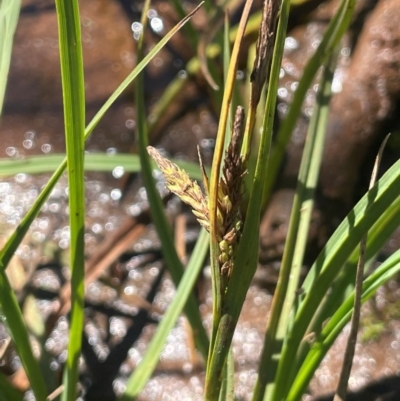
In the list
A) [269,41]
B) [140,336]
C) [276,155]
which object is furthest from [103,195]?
[269,41]

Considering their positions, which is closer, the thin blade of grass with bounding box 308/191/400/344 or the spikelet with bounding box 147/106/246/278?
the spikelet with bounding box 147/106/246/278

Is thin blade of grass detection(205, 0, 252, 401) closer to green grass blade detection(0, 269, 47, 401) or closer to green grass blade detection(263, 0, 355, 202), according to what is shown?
green grass blade detection(0, 269, 47, 401)

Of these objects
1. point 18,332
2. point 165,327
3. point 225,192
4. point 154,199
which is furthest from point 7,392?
point 225,192

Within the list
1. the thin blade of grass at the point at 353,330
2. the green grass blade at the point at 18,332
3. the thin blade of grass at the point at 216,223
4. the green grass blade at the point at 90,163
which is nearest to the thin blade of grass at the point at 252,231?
the thin blade of grass at the point at 216,223

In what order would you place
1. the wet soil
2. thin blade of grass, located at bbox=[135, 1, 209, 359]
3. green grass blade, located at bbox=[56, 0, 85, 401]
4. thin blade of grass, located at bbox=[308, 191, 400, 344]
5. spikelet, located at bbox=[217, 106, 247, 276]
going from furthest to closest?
the wet soil, thin blade of grass, located at bbox=[135, 1, 209, 359], thin blade of grass, located at bbox=[308, 191, 400, 344], green grass blade, located at bbox=[56, 0, 85, 401], spikelet, located at bbox=[217, 106, 247, 276]

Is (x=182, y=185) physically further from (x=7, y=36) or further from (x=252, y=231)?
(x=7, y=36)

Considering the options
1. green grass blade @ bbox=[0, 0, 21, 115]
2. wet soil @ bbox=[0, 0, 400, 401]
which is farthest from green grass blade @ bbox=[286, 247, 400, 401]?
green grass blade @ bbox=[0, 0, 21, 115]
